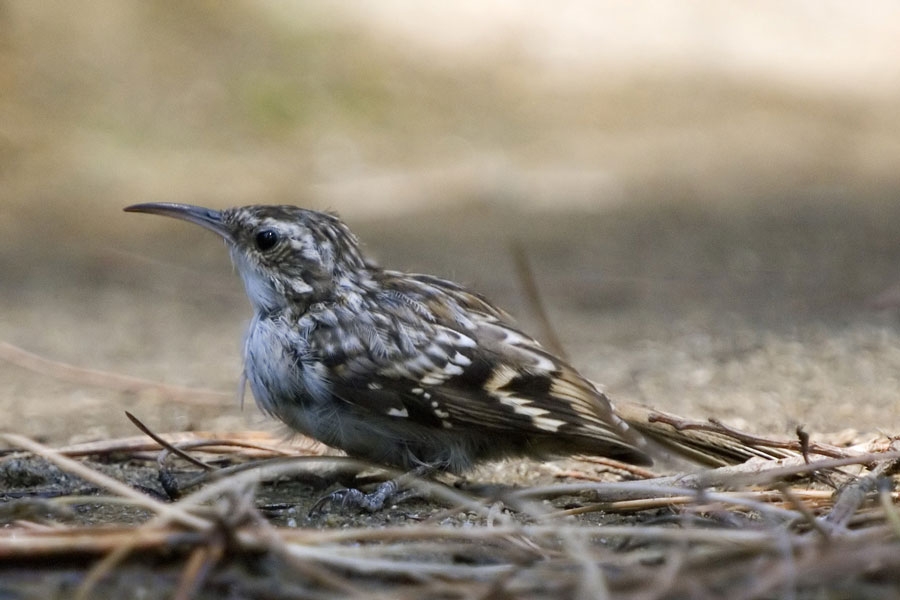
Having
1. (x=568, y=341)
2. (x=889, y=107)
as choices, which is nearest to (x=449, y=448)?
(x=568, y=341)

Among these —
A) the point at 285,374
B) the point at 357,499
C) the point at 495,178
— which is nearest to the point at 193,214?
the point at 285,374

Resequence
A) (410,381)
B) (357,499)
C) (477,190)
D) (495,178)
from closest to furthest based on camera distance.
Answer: (357,499), (410,381), (477,190), (495,178)

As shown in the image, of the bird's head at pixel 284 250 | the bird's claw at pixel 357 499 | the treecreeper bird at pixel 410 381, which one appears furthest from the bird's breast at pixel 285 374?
the bird's claw at pixel 357 499

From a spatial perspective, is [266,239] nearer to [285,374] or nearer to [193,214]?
[193,214]

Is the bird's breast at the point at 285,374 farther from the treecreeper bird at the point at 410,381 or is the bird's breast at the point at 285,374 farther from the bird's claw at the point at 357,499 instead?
the bird's claw at the point at 357,499

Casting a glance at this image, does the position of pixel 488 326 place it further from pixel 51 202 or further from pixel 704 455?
pixel 51 202

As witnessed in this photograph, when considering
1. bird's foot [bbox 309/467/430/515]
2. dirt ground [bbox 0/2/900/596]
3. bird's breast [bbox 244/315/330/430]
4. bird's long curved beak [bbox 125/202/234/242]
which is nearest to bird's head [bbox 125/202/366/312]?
bird's long curved beak [bbox 125/202/234/242]
